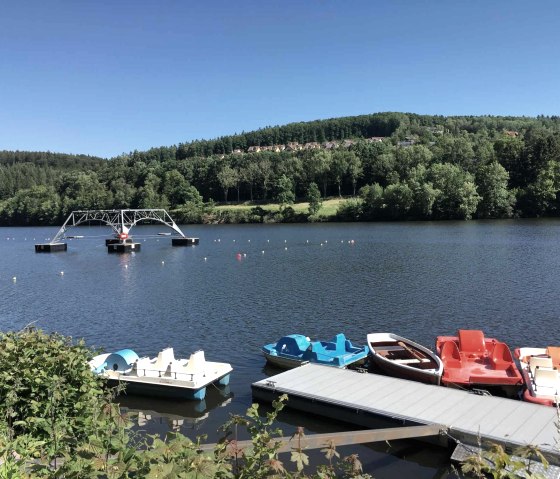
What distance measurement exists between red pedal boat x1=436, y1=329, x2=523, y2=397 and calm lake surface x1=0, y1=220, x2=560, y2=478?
4654mm

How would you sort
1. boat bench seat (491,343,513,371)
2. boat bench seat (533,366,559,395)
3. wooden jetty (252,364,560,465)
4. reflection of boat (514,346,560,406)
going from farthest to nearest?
boat bench seat (491,343,513,371) → boat bench seat (533,366,559,395) → reflection of boat (514,346,560,406) → wooden jetty (252,364,560,465)

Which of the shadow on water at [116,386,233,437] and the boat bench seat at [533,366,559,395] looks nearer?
the boat bench seat at [533,366,559,395]

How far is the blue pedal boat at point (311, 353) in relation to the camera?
20.8 m

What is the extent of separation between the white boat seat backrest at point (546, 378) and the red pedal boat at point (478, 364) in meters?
0.71

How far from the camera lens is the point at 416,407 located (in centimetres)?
1532

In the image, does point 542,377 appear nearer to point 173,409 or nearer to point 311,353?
point 311,353

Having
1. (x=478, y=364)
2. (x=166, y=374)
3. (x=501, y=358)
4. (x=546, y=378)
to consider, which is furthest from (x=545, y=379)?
Result: (x=166, y=374)

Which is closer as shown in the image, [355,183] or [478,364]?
[478,364]

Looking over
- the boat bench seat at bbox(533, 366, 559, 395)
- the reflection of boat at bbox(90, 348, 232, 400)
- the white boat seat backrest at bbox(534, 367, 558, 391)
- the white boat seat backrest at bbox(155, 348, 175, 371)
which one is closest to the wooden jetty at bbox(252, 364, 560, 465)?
the boat bench seat at bbox(533, 366, 559, 395)

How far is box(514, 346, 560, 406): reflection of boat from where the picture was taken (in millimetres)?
15992

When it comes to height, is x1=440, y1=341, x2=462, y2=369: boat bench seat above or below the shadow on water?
above

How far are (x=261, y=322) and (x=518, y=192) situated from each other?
100024 mm

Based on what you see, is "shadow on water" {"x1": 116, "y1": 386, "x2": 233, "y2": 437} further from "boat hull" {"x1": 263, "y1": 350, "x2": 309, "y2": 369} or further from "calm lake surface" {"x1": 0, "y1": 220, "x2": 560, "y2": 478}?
"boat hull" {"x1": 263, "y1": 350, "x2": 309, "y2": 369}

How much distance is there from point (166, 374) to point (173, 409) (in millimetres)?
1411
